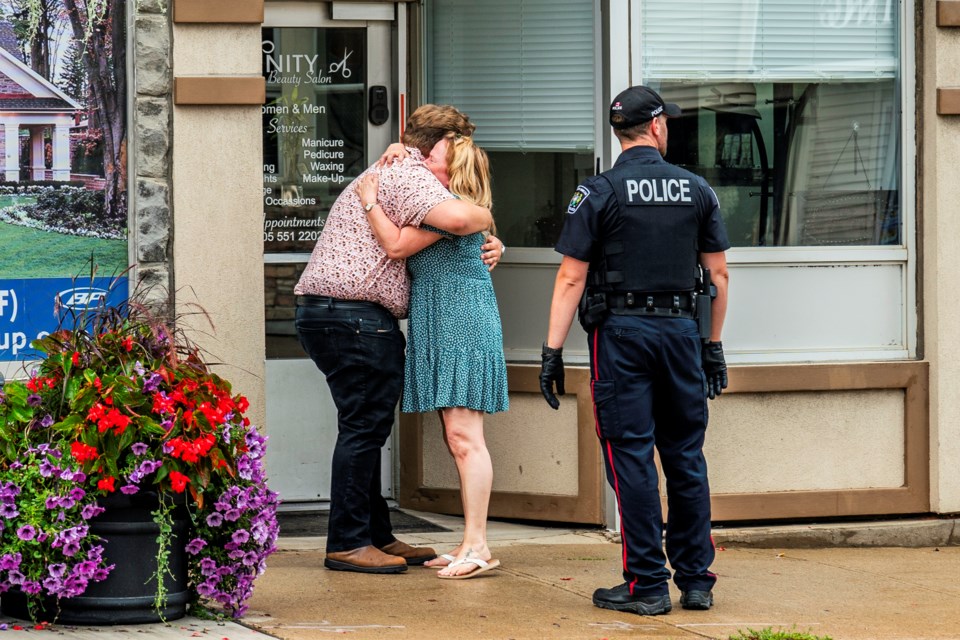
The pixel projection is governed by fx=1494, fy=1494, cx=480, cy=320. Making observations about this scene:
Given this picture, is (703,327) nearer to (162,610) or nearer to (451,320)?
(451,320)

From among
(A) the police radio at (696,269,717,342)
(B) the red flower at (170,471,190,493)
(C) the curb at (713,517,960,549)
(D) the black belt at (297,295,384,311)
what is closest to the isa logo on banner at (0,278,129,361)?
(D) the black belt at (297,295,384,311)

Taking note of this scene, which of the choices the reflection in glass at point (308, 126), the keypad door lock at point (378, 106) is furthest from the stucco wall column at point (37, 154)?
the keypad door lock at point (378, 106)

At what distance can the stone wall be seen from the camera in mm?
6387

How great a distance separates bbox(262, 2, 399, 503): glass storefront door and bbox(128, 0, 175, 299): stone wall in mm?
1041

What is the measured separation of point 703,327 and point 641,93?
34.5 inches

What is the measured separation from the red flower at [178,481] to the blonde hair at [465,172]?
5.64ft

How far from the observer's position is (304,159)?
749cm

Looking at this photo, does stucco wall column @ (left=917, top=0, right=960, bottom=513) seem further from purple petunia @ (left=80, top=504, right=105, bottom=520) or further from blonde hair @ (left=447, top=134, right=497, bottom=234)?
purple petunia @ (left=80, top=504, right=105, bottom=520)

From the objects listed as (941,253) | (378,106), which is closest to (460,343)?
(378,106)

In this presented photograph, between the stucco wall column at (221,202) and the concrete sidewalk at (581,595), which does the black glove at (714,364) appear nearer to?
the concrete sidewalk at (581,595)

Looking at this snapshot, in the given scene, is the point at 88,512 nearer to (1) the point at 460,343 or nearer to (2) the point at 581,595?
(1) the point at 460,343

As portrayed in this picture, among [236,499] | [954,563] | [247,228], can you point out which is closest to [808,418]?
[954,563]

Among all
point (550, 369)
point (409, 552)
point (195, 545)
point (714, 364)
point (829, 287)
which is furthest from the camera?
point (829, 287)

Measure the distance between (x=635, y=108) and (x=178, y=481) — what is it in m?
2.07
